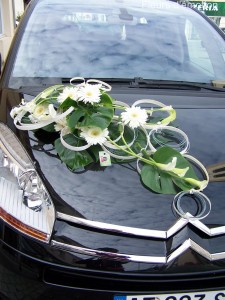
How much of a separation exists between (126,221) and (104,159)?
0.33m

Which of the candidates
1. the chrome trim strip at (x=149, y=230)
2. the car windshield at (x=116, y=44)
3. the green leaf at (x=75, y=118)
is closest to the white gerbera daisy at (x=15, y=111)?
the green leaf at (x=75, y=118)

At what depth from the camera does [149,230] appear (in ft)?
4.71

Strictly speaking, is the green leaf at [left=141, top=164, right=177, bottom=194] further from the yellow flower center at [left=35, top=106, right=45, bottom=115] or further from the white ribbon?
the yellow flower center at [left=35, top=106, right=45, bottom=115]

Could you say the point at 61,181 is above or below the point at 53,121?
below

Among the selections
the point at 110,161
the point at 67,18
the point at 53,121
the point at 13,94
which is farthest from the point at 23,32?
the point at 110,161

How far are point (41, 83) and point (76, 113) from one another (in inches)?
26.1

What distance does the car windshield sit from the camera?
245 cm

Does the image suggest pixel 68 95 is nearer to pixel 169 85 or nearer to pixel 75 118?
pixel 75 118

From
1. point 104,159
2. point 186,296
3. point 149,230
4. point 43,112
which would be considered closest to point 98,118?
point 104,159

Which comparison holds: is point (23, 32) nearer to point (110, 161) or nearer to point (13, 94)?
point (13, 94)

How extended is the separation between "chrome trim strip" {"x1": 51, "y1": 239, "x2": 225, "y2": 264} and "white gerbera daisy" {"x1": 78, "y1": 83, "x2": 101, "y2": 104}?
25.4 inches

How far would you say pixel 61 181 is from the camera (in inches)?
62.9

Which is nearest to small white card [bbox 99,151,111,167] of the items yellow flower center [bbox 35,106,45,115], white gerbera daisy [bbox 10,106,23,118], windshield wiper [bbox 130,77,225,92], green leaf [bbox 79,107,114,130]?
green leaf [bbox 79,107,114,130]

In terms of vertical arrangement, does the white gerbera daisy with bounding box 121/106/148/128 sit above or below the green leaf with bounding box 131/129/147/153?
above
